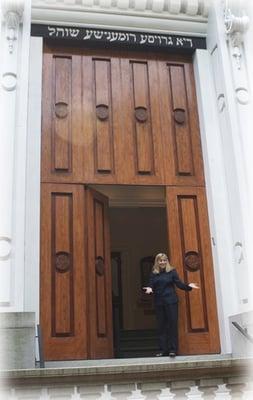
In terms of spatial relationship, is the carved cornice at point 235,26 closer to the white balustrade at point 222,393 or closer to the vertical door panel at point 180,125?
the vertical door panel at point 180,125

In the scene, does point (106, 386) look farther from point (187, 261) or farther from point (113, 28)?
point (113, 28)

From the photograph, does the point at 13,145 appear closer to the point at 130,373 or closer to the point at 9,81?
the point at 9,81

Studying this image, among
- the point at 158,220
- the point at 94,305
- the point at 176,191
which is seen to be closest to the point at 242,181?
the point at 176,191

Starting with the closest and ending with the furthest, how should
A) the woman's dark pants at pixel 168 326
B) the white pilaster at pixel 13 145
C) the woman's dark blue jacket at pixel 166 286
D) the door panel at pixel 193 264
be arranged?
the white pilaster at pixel 13 145
the woman's dark pants at pixel 168 326
the woman's dark blue jacket at pixel 166 286
the door panel at pixel 193 264

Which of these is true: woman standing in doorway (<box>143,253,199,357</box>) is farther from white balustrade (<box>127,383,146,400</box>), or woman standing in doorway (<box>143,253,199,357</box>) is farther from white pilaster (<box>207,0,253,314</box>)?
white balustrade (<box>127,383,146,400</box>)

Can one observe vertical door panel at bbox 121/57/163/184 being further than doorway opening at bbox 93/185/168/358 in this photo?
No

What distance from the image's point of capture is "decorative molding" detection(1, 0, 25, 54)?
727 centimetres

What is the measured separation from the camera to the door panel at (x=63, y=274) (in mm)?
6711

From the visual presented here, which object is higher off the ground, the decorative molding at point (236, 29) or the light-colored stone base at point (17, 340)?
the decorative molding at point (236, 29)

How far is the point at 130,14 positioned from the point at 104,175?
2.38m

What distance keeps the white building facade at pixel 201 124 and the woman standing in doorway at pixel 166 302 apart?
2.27ft

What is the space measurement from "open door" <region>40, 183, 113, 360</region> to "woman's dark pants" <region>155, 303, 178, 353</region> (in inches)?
29.2

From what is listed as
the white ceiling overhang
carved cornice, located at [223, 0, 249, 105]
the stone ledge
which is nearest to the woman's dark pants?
the stone ledge

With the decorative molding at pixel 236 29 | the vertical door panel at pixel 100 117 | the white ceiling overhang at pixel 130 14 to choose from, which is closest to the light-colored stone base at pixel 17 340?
the vertical door panel at pixel 100 117
